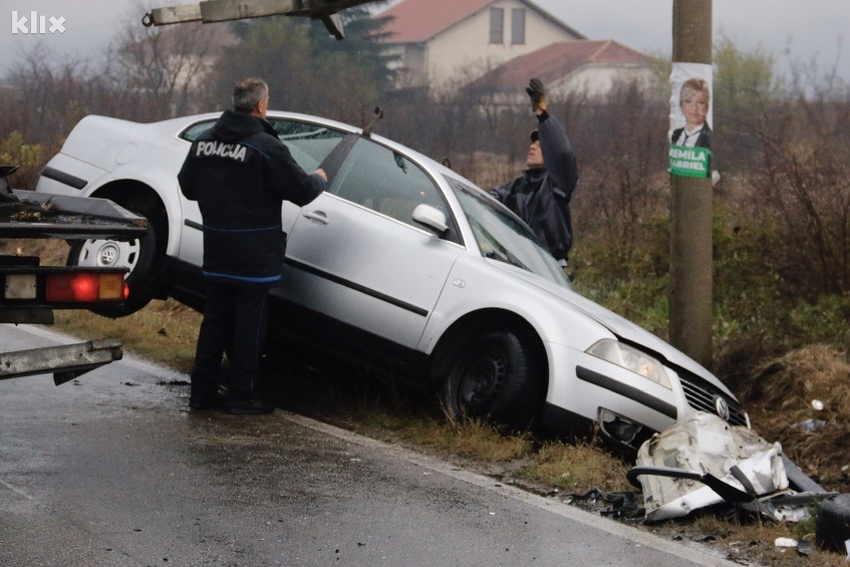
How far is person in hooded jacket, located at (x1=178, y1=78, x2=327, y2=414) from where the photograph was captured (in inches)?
270

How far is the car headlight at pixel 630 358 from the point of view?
6.51 m

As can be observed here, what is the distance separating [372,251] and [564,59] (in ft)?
181

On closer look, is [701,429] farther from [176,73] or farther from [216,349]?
[176,73]

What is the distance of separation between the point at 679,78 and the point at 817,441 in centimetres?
226

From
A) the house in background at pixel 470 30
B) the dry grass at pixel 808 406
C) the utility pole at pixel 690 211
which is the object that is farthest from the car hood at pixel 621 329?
the house in background at pixel 470 30

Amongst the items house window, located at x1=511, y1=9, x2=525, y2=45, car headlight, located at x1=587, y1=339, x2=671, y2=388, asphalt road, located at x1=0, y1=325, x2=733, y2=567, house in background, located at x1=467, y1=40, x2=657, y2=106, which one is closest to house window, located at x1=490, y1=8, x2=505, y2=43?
house window, located at x1=511, y1=9, x2=525, y2=45

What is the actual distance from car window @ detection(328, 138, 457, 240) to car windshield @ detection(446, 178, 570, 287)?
0.63 feet

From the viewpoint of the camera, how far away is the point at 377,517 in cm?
522

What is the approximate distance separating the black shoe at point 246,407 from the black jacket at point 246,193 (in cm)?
68

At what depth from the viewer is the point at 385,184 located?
24.6 ft

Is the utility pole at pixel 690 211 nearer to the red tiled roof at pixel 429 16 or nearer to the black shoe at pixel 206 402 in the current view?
the black shoe at pixel 206 402

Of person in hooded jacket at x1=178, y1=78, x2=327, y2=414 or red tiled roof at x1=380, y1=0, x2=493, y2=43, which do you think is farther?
red tiled roof at x1=380, y1=0, x2=493, y2=43

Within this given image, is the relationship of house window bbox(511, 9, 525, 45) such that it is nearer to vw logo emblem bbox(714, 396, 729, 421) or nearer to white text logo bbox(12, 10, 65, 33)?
white text logo bbox(12, 10, 65, 33)

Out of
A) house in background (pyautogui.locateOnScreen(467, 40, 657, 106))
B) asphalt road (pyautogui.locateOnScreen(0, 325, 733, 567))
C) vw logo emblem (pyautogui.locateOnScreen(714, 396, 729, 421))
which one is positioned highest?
house in background (pyautogui.locateOnScreen(467, 40, 657, 106))
